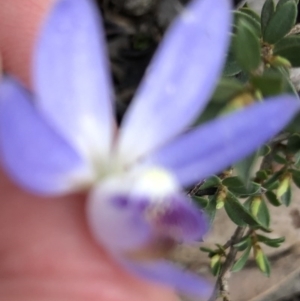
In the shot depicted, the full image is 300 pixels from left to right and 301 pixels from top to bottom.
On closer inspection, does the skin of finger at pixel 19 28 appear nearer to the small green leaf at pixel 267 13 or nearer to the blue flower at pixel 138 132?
the small green leaf at pixel 267 13

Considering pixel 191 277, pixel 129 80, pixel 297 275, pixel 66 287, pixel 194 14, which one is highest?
pixel 194 14

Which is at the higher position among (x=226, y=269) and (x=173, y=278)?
(x=173, y=278)

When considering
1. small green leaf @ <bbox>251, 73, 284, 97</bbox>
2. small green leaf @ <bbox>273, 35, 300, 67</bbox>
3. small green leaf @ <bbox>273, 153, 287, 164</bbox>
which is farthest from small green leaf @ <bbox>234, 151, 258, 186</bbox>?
small green leaf @ <bbox>273, 153, 287, 164</bbox>

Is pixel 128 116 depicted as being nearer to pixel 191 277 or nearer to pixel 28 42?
pixel 191 277

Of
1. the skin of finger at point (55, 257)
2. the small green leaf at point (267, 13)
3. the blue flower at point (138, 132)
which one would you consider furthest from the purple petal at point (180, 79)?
the small green leaf at point (267, 13)

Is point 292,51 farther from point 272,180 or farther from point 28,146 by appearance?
point 28,146

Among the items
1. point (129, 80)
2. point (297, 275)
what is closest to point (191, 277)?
point (129, 80)

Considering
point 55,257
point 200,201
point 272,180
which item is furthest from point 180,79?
point 272,180

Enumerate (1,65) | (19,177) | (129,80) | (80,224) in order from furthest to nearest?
(129,80) < (1,65) < (80,224) < (19,177)
